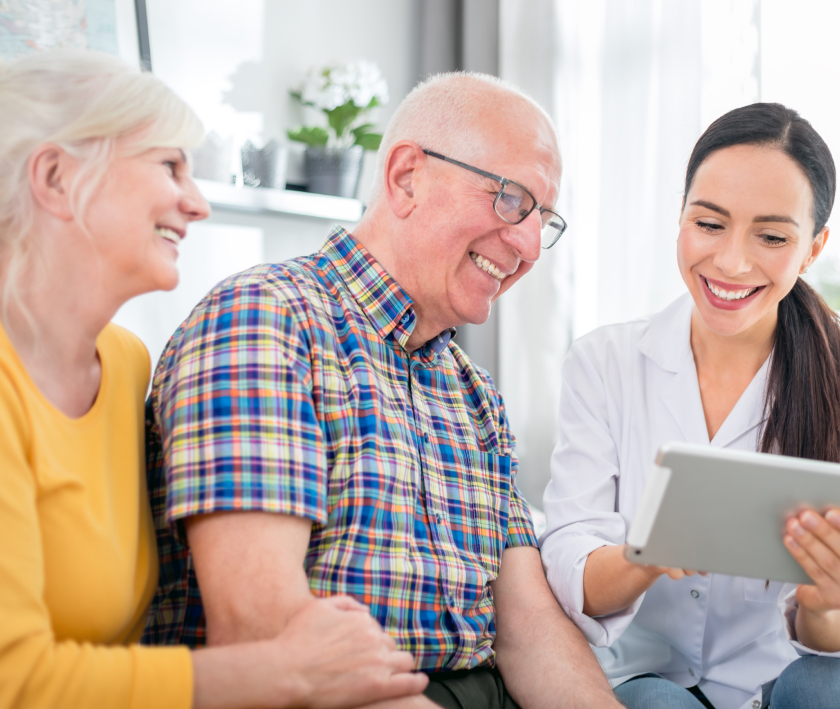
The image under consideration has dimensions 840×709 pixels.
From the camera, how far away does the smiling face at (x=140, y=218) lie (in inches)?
34.1

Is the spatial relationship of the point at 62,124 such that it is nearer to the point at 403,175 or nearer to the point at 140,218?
the point at 140,218

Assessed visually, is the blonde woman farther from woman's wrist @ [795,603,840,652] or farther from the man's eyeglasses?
woman's wrist @ [795,603,840,652]

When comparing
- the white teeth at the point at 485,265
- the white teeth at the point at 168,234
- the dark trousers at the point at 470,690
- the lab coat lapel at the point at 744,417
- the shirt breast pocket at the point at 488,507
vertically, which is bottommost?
Answer: the dark trousers at the point at 470,690

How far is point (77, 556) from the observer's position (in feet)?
2.69

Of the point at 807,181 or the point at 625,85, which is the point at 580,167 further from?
the point at 807,181

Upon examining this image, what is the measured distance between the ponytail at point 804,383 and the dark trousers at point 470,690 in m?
0.63

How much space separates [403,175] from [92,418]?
66 centimetres

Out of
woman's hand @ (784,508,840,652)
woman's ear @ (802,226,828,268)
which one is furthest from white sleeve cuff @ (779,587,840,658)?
woman's ear @ (802,226,828,268)

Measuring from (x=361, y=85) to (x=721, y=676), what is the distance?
2.04 metres

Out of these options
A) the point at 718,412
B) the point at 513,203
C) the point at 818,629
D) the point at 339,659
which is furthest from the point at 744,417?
the point at 339,659

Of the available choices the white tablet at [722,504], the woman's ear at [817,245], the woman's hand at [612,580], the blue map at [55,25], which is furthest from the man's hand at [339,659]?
the blue map at [55,25]

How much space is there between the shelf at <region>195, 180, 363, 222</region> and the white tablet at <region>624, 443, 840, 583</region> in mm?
1798

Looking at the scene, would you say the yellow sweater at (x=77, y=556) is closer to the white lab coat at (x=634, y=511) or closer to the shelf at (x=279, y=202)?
the white lab coat at (x=634, y=511)

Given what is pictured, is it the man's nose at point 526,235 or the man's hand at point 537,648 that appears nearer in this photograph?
the man's hand at point 537,648
